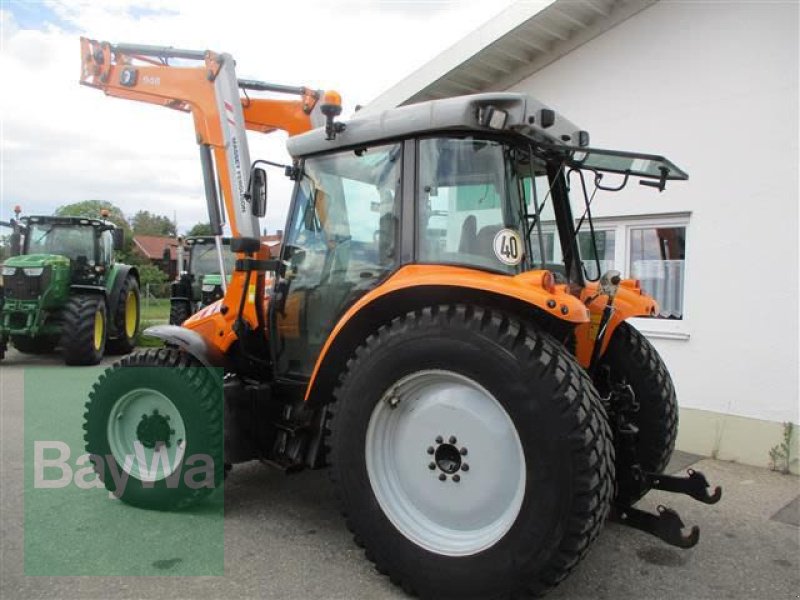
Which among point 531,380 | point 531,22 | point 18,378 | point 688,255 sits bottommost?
point 18,378

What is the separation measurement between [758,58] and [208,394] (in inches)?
194

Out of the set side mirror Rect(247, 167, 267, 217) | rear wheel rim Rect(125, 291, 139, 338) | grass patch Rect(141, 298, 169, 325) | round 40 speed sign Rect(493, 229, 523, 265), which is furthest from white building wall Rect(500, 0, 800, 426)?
grass patch Rect(141, 298, 169, 325)

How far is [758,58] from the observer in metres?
5.21

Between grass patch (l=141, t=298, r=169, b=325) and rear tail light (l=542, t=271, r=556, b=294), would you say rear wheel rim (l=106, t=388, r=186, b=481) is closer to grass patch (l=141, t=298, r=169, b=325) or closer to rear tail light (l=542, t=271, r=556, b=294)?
rear tail light (l=542, t=271, r=556, b=294)

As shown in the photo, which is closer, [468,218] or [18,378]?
[468,218]

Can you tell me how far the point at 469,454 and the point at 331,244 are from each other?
1.52 metres

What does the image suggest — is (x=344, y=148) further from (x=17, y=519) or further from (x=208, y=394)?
(x=17, y=519)

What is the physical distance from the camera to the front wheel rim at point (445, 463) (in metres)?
2.87


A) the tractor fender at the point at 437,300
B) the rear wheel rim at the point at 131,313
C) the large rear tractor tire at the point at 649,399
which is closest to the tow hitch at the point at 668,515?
the large rear tractor tire at the point at 649,399

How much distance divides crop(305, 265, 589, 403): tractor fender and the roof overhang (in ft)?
13.2

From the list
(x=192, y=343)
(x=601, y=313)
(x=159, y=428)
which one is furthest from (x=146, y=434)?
(x=601, y=313)

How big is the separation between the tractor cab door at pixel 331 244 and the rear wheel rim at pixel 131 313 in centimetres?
970

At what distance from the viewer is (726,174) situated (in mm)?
5379

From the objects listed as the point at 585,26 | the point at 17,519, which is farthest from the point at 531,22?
the point at 17,519
